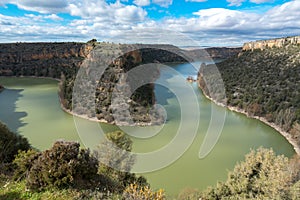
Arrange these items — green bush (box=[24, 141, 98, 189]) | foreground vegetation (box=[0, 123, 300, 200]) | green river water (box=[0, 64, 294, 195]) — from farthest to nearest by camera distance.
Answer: green river water (box=[0, 64, 294, 195])
green bush (box=[24, 141, 98, 189])
foreground vegetation (box=[0, 123, 300, 200])

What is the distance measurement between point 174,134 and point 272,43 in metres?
31.0

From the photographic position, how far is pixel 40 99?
30.8 m

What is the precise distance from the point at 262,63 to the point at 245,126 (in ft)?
54.9

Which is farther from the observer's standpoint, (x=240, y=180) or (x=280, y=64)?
(x=280, y=64)

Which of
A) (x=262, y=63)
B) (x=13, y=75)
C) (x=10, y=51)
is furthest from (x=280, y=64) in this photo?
(x=10, y=51)

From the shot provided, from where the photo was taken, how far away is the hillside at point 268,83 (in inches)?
881

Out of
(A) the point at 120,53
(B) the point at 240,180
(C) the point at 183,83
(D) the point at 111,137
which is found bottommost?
(C) the point at 183,83

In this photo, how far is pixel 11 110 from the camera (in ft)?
84.2

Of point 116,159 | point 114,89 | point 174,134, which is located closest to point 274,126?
point 174,134

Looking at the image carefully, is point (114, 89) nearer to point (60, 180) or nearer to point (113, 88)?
point (113, 88)

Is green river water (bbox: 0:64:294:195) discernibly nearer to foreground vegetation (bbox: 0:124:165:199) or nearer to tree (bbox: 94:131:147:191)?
tree (bbox: 94:131:147:191)

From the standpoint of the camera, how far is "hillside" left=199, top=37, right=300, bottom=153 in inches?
881

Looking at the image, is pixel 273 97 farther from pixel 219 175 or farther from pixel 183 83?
pixel 183 83

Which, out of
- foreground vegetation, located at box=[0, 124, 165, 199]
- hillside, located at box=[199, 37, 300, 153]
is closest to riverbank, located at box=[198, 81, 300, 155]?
hillside, located at box=[199, 37, 300, 153]
